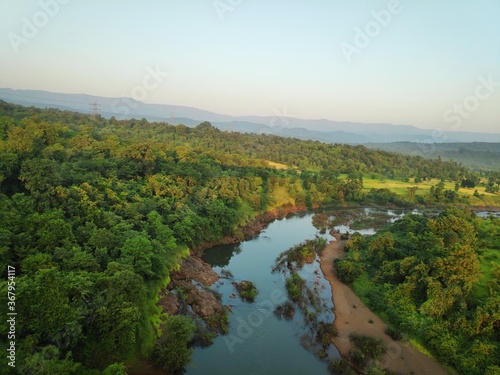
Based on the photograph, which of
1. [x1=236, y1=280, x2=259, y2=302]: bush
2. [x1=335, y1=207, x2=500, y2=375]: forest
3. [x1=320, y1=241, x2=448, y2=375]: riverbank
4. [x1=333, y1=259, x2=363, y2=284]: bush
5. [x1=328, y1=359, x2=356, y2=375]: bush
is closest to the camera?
[x1=328, y1=359, x2=356, y2=375]: bush

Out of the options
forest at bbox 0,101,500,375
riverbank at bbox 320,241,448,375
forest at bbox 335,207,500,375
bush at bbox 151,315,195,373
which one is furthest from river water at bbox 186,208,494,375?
forest at bbox 335,207,500,375

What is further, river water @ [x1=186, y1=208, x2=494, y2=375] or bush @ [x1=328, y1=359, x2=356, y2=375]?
river water @ [x1=186, y1=208, x2=494, y2=375]

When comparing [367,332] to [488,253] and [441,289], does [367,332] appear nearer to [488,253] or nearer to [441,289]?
[441,289]

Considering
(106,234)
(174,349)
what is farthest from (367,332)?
(106,234)

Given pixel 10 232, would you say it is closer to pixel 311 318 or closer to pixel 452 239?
pixel 311 318

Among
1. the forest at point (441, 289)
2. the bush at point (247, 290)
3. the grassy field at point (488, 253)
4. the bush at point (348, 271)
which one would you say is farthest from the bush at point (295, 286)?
the grassy field at point (488, 253)

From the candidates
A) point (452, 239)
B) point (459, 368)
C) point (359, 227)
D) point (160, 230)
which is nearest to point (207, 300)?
point (160, 230)

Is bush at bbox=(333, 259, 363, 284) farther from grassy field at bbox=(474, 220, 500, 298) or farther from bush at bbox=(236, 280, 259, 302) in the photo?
grassy field at bbox=(474, 220, 500, 298)
